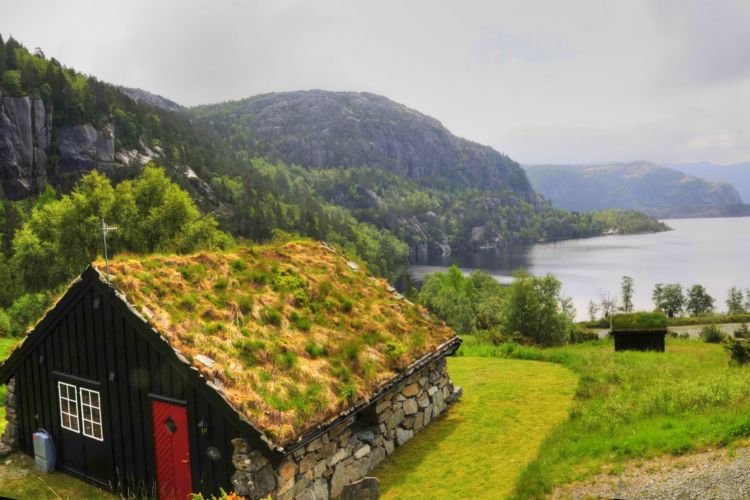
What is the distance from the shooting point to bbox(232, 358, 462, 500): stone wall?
10.8 m

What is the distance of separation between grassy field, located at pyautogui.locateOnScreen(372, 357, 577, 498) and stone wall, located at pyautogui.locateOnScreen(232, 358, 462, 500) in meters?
0.47

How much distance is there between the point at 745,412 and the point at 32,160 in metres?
141

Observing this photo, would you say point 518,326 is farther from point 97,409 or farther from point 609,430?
point 97,409

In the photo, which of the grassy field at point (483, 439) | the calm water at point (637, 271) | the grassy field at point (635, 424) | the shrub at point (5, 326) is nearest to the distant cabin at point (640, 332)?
the grassy field at point (483, 439)

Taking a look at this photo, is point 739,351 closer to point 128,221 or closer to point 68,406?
point 68,406

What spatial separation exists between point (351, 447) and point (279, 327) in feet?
12.7

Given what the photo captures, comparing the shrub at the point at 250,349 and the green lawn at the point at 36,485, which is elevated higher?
the shrub at the point at 250,349

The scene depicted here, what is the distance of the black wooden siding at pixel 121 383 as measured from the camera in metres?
11.5

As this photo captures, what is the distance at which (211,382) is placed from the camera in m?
11.2

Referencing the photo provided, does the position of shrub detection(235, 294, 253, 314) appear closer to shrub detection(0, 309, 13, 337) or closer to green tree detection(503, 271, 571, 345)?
shrub detection(0, 309, 13, 337)

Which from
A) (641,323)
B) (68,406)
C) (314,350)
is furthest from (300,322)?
(641,323)

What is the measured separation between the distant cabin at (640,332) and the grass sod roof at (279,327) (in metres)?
19.3

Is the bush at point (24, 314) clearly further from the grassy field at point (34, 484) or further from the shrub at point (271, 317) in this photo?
the shrub at point (271, 317)

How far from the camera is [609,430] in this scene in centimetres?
1325
